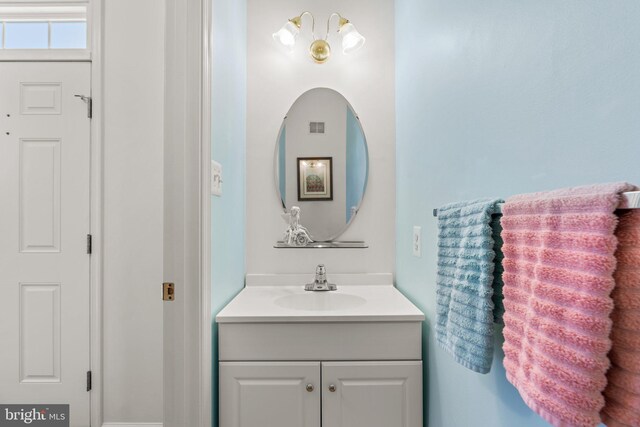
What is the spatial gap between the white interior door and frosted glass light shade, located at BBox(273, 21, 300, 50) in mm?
991

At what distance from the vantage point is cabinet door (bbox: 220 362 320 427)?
1.10 metres

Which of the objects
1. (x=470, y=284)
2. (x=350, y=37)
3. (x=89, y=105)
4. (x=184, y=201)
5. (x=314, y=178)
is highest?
(x=350, y=37)

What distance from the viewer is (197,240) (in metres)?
1.00

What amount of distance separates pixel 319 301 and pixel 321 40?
1.30 m

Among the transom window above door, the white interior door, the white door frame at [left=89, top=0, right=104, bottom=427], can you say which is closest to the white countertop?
the white door frame at [left=89, top=0, right=104, bottom=427]

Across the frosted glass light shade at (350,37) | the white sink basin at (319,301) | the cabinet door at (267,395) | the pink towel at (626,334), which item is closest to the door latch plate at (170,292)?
the cabinet door at (267,395)

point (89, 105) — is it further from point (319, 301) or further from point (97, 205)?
point (319, 301)

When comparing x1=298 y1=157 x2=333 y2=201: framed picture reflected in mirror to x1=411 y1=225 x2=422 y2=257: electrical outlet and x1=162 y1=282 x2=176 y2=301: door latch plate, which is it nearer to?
x1=411 y1=225 x2=422 y2=257: electrical outlet

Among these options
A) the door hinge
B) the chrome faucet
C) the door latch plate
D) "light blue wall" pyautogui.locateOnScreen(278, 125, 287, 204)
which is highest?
the door hinge

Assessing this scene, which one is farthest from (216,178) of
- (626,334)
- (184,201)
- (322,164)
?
(626,334)

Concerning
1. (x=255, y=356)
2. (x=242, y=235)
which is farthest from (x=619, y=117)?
(x=242, y=235)

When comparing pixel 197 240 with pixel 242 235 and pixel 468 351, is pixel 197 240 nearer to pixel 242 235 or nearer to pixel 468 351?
pixel 242 235

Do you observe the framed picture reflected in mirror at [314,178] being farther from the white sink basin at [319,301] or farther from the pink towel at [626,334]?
the pink towel at [626,334]

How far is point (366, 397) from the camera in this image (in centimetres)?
112
